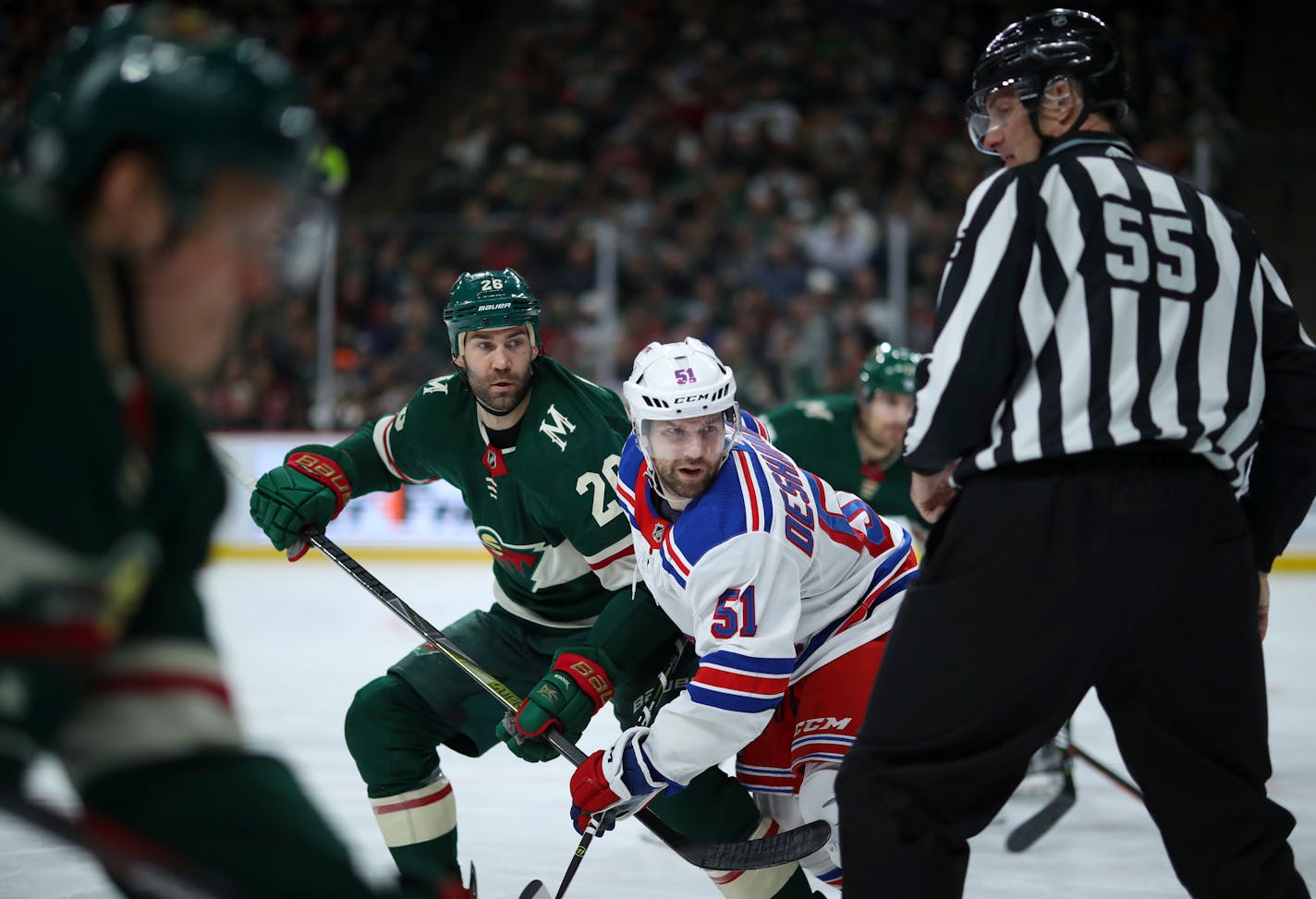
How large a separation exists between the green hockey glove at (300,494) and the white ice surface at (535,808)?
285 millimetres

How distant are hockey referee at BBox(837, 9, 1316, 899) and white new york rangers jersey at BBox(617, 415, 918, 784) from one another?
16.3 inches

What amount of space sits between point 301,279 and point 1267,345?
118 cm

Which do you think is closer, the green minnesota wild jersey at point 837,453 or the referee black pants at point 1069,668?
the referee black pants at point 1069,668

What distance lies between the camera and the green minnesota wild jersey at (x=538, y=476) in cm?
253

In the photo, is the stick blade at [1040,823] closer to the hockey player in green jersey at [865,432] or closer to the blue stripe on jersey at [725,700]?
the hockey player in green jersey at [865,432]

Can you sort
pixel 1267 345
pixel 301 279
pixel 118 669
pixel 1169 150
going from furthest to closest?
pixel 1169 150 < pixel 1267 345 < pixel 301 279 < pixel 118 669

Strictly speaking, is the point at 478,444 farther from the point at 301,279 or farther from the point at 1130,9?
the point at 1130,9

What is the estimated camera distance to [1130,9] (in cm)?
947

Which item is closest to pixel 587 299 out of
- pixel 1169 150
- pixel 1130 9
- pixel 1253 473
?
pixel 1169 150

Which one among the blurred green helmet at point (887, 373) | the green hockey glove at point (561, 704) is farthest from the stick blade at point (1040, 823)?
the green hockey glove at point (561, 704)

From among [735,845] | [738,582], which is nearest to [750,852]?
[735,845]

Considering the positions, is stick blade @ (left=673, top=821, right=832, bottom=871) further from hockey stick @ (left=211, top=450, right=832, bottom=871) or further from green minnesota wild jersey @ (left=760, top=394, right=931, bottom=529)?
→ green minnesota wild jersey @ (left=760, top=394, right=931, bottom=529)

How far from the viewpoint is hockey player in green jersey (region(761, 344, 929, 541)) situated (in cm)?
361

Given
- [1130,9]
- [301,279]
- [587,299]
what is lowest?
[587,299]
